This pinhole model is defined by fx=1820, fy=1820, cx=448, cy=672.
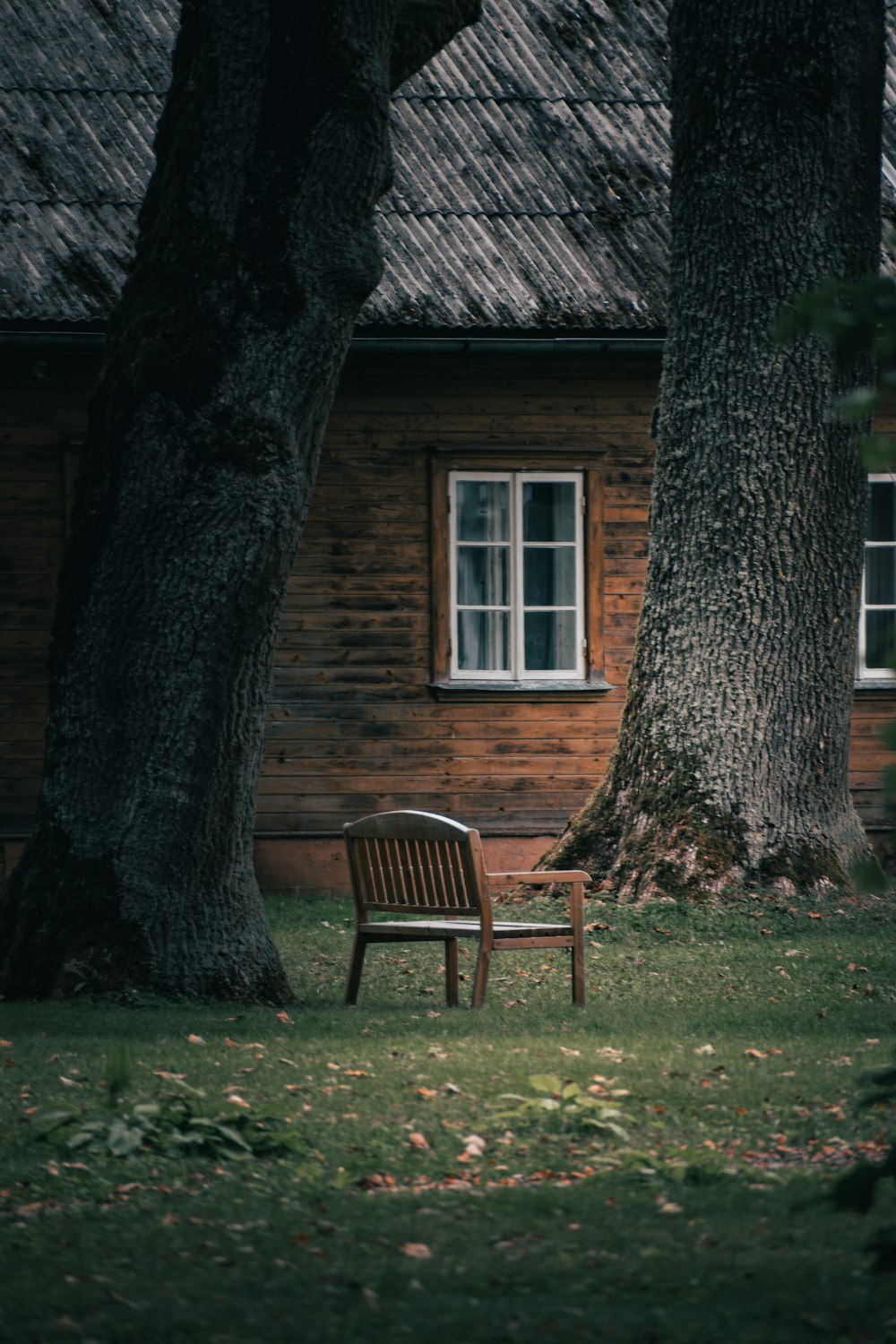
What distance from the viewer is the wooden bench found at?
25.3 ft

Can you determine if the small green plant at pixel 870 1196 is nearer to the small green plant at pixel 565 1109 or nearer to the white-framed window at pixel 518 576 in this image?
the small green plant at pixel 565 1109

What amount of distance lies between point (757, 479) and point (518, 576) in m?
3.43

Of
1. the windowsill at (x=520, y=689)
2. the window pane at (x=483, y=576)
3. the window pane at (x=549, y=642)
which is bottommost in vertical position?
the windowsill at (x=520, y=689)

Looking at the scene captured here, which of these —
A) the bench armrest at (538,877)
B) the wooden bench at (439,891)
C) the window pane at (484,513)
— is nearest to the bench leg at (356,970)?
the wooden bench at (439,891)

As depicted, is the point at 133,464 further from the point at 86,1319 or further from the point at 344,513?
the point at 344,513

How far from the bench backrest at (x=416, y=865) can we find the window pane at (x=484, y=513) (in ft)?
20.2

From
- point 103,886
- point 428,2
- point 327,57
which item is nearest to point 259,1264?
point 103,886

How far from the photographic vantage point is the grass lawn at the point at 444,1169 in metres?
3.81

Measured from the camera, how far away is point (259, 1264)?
13.6ft

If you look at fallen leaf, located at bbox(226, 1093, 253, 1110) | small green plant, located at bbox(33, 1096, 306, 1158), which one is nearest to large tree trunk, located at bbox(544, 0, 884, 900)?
fallen leaf, located at bbox(226, 1093, 253, 1110)

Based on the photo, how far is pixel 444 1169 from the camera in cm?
507

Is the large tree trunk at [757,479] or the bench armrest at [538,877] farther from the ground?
the large tree trunk at [757,479]

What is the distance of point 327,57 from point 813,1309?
5910 mm

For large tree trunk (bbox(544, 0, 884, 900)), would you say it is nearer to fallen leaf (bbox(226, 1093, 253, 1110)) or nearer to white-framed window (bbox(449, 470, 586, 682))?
white-framed window (bbox(449, 470, 586, 682))
